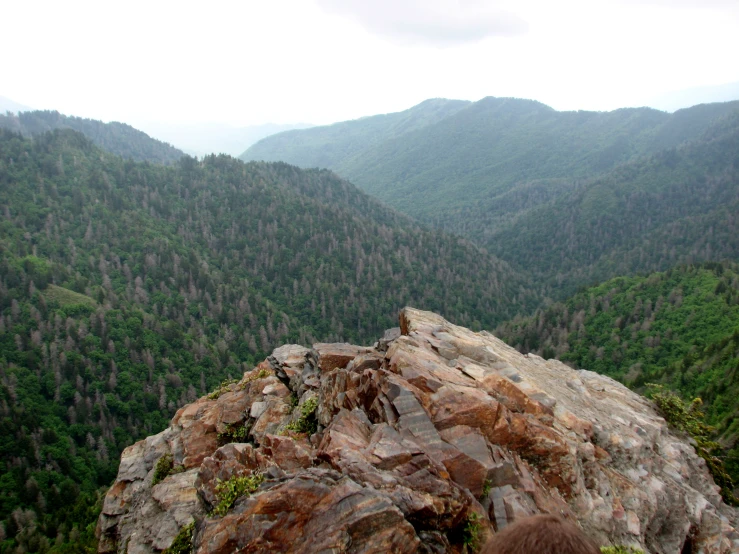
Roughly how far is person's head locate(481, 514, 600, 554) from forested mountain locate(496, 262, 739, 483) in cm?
8439

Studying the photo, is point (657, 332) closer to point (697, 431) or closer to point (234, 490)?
point (697, 431)

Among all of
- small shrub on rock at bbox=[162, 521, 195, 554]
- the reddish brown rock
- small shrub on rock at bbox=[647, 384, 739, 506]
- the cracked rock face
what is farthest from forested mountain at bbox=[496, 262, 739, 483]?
small shrub on rock at bbox=[162, 521, 195, 554]

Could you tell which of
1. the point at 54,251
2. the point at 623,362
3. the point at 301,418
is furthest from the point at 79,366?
the point at 623,362

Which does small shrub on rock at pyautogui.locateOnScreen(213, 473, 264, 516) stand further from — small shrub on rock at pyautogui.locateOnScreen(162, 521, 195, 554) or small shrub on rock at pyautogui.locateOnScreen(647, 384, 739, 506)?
small shrub on rock at pyautogui.locateOnScreen(647, 384, 739, 506)

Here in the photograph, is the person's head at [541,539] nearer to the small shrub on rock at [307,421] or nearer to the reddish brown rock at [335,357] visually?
the small shrub on rock at [307,421]

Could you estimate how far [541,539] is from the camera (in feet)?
18.9

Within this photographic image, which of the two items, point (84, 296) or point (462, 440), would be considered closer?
point (462, 440)

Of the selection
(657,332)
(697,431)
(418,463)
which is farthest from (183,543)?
(657,332)

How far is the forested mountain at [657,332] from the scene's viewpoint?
294 feet

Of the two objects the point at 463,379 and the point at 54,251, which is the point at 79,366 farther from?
the point at 463,379

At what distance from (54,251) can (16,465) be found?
378 ft

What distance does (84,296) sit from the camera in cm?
16462

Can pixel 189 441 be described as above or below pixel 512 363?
below

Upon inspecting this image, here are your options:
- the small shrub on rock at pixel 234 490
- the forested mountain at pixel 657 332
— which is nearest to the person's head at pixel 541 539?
the small shrub on rock at pixel 234 490
